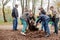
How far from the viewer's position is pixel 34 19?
1132cm

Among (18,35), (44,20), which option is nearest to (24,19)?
(18,35)

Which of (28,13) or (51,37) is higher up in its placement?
(28,13)

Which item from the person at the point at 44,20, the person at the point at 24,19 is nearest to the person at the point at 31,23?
the person at the point at 24,19

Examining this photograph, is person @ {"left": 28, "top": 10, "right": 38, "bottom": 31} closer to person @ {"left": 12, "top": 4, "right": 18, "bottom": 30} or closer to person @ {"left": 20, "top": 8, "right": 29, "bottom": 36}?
person @ {"left": 20, "top": 8, "right": 29, "bottom": 36}

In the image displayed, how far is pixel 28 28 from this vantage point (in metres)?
11.4

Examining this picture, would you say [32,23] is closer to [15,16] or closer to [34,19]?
[34,19]

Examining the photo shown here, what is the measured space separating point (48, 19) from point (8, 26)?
1.72 meters

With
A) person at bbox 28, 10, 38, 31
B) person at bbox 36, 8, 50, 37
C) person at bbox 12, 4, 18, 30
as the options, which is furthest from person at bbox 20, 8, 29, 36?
person at bbox 36, 8, 50, 37

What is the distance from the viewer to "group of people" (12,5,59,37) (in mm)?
11188

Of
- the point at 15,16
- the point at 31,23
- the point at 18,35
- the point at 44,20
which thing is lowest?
the point at 18,35

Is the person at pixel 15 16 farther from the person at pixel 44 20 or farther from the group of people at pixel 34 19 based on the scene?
the person at pixel 44 20

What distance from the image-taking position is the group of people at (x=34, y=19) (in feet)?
36.7

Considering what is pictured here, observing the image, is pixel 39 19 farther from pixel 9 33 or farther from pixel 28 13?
pixel 9 33

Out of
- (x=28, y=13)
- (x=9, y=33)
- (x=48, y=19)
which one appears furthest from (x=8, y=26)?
(x=48, y=19)
